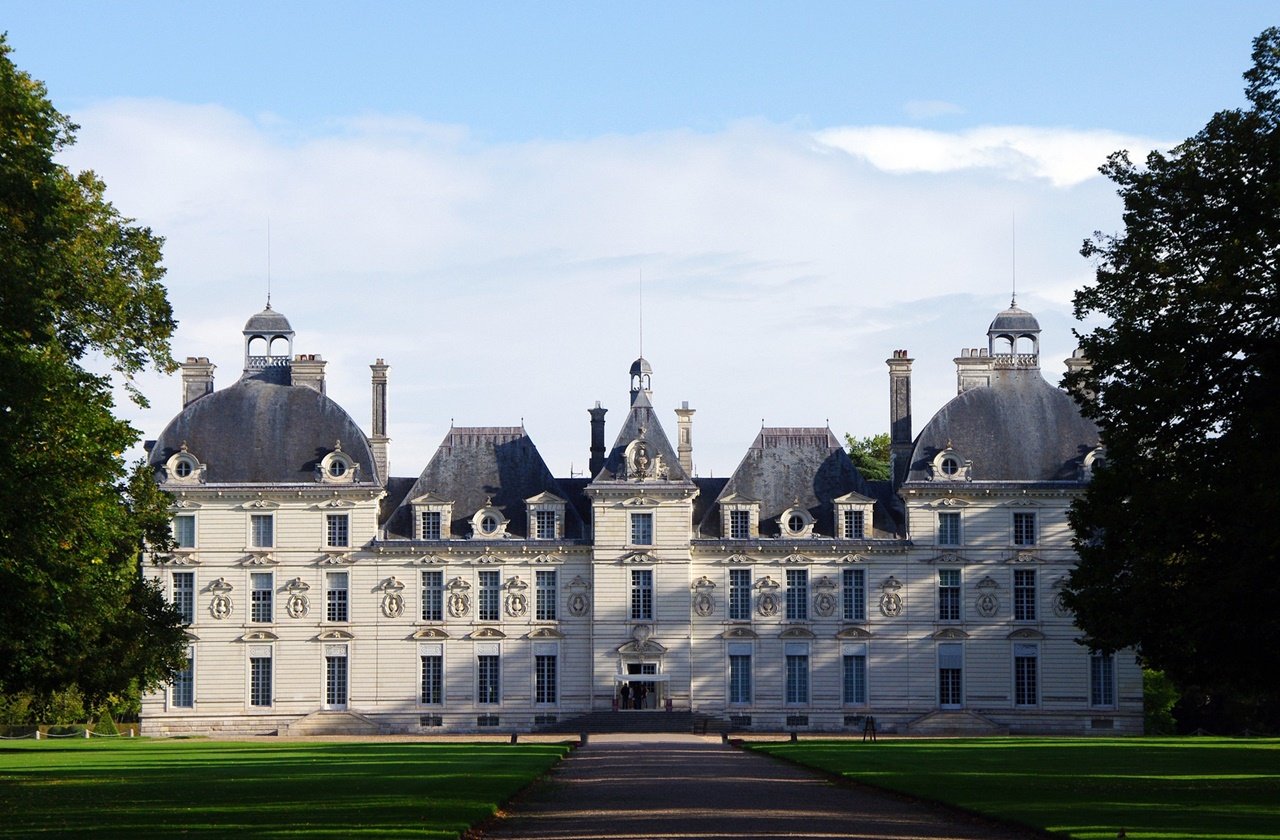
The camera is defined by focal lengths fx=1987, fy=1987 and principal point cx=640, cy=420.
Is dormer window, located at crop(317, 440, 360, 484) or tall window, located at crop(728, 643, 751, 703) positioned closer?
tall window, located at crop(728, 643, 751, 703)

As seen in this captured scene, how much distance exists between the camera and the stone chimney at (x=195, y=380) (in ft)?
230

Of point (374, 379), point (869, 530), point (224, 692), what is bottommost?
point (224, 692)

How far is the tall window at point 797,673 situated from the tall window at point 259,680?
17546 millimetres

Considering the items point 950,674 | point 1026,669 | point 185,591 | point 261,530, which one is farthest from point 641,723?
point 185,591

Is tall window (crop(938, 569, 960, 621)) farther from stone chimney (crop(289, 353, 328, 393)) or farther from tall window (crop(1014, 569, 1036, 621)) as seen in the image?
stone chimney (crop(289, 353, 328, 393))

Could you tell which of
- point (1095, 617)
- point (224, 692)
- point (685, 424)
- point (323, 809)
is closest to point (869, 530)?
point (685, 424)

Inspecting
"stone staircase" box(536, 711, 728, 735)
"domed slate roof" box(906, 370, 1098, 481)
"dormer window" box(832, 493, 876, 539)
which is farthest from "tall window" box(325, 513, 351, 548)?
"domed slate roof" box(906, 370, 1098, 481)

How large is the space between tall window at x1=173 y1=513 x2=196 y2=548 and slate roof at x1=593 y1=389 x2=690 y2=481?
1370 cm

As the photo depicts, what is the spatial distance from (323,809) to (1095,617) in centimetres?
1527

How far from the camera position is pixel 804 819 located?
23203mm

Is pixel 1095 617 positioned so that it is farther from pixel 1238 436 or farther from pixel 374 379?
pixel 374 379

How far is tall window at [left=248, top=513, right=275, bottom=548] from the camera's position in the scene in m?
67.3

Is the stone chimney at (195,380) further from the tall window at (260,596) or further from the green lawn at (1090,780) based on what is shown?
the green lawn at (1090,780)

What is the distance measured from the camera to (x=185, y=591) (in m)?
67.2
